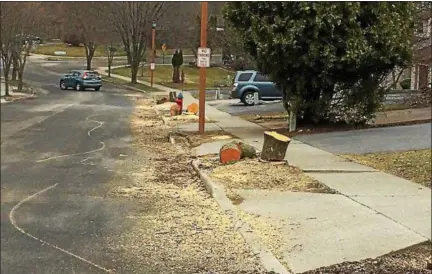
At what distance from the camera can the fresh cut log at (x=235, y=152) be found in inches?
345

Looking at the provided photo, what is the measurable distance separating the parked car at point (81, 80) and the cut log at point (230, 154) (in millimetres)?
4090

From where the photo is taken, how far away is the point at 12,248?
3.36m

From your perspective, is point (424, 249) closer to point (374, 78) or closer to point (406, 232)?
point (406, 232)

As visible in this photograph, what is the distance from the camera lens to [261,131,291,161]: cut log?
814 cm

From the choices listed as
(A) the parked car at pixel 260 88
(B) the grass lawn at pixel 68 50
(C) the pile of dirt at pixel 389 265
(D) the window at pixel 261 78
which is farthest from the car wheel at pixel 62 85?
(D) the window at pixel 261 78

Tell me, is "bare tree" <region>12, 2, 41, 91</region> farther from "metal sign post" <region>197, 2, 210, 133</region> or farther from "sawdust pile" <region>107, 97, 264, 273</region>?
"sawdust pile" <region>107, 97, 264, 273</region>

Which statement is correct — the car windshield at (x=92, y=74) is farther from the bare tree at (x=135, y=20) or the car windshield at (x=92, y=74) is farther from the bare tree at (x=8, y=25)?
the bare tree at (x=8, y=25)

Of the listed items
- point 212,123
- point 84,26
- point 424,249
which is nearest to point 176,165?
point 212,123

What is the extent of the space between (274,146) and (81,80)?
13.4 feet

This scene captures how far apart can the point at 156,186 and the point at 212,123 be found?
5458 millimetres

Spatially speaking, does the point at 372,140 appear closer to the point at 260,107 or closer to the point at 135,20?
the point at 260,107

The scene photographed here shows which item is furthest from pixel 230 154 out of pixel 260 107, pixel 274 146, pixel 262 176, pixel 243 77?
pixel 260 107

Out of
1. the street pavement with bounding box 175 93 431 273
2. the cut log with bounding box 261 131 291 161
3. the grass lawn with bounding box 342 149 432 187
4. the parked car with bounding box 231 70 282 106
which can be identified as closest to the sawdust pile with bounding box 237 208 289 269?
the street pavement with bounding box 175 93 431 273

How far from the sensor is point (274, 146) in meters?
8.28
